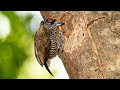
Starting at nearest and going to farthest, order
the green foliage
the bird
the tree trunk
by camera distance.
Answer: the tree trunk < the bird < the green foliage

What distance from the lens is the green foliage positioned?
2.16m

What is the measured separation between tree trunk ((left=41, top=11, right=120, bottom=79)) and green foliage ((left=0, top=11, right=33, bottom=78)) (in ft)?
2.88

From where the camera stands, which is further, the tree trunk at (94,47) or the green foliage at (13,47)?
the green foliage at (13,47)

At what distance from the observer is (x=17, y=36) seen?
2369 mm

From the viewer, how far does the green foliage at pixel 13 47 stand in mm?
2156

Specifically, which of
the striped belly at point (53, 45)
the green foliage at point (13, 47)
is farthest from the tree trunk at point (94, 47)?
the green foliage at point (13, 47)

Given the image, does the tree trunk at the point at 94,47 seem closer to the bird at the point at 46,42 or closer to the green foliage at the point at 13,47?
the bird at the point at 46,42

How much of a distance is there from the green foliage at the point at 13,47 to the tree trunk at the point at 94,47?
2.88ft

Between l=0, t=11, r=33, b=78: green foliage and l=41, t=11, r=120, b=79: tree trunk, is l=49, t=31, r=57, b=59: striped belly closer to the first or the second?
l=41, t=11, r=120, b=79: tree trunk

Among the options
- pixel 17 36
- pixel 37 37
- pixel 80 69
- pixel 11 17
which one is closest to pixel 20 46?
pixel 17 36

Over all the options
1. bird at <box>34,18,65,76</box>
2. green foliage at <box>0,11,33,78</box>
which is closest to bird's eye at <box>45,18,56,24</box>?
bird at <box>34,18,65,76</box>

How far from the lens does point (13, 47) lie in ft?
7.41

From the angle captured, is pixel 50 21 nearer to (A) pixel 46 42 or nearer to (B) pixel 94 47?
(A) pixel 46 42

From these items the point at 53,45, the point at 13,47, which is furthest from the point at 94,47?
the point at 13,47
